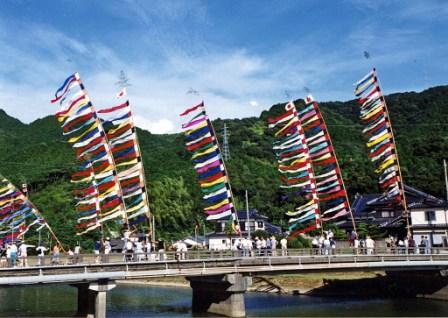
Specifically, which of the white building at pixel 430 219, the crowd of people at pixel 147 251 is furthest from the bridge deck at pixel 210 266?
the white building at pixel 430 219

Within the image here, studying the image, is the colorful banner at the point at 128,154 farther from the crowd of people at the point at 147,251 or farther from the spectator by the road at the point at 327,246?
the spectator by the road at the point at 327,246

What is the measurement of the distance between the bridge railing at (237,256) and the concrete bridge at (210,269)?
0.07 metres

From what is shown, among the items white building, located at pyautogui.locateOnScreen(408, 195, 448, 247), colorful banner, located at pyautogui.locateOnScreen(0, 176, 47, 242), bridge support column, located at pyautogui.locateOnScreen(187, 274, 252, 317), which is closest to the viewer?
bridge support column, located at pyautogui.locateOnScreen(187, 274, 252, 317)

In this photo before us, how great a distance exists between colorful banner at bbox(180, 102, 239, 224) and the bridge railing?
3.67 meters

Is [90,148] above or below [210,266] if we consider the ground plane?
above

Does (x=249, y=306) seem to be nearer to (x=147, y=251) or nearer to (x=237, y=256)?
(x=237, y=256)

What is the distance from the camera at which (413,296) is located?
4966cm

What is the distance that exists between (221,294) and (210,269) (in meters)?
3.13

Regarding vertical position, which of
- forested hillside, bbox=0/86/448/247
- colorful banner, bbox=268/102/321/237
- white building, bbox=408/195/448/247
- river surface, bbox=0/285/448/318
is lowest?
river surface, bbox=0/285/448/318

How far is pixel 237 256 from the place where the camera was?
39.1m

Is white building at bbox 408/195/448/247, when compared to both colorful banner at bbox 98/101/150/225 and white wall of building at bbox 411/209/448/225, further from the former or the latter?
colorful banner at bbox 98/101/150/225

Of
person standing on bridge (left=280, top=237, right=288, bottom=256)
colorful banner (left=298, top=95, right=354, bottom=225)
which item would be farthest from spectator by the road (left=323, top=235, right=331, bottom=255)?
colorful banner (left=298, top=95, right=354, bottom=225)

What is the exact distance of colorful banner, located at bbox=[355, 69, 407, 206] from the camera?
47.5 metres

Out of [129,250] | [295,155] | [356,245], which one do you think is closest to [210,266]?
[129,250]
